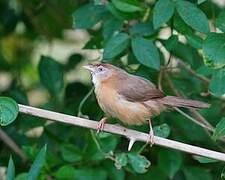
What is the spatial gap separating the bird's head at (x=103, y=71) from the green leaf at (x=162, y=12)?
2.02 ft

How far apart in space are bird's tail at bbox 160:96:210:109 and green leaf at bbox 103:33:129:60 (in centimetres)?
37

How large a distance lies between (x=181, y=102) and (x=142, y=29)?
44 cm

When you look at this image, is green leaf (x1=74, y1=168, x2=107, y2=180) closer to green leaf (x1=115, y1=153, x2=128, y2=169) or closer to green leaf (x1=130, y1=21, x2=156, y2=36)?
green leaf (x1=115, y1=153, x2=128, y2=169)

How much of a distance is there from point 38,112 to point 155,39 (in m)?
1.00

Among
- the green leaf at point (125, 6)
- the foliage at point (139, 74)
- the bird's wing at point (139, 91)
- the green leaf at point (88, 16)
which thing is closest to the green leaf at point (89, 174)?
the foliage at point (139, 74)

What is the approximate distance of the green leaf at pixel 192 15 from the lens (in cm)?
333

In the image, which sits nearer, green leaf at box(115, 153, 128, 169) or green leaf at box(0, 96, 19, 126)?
green leaf at box(0, 96, 19, 126)

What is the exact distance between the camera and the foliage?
3383 millimetres

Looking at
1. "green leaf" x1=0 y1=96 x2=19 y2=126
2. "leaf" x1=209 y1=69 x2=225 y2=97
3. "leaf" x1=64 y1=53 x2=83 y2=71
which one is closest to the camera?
"green leaf" x1=0 y1=96 x2=19 y2=126

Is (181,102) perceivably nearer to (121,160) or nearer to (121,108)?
(121,108)

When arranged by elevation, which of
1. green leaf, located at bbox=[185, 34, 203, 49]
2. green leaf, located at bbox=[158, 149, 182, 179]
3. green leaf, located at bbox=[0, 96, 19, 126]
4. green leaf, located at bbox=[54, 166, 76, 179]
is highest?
green leaf, located at bbox=[0, 96, 19, 126]

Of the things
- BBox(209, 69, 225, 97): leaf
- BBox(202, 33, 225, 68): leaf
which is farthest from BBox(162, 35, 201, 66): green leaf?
BBox(202, 33, 225, 68): leaf

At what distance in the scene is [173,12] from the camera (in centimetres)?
339

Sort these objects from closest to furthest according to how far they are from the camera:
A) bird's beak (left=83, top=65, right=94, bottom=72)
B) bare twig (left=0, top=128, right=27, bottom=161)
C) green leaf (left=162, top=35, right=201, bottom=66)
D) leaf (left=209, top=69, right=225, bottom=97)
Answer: leaf (left=209, top=69, right=225, bottom=97) < green leaf (left=162, top=35, right=201, bottom=66) < bird's beak (left=83, top=65, right=94, bottom=72) < bare twig (left=0, top=128, right=27, bottom=161)
